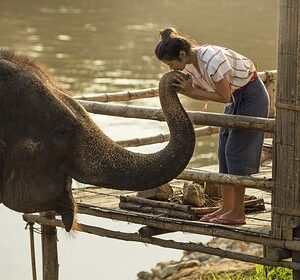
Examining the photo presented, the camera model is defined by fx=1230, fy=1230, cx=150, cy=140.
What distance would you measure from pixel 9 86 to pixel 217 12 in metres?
17.3

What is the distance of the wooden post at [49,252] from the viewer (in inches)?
228

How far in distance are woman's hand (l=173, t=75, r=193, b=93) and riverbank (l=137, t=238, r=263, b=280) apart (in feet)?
10.7

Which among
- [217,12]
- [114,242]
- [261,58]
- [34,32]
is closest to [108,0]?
[217,12]

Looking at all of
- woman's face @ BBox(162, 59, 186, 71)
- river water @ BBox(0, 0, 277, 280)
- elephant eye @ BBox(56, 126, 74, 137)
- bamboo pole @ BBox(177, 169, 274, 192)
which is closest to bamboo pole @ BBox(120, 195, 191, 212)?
bamboo pole @ BBox(177, 169, 274, 192)

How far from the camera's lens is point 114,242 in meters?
9.82

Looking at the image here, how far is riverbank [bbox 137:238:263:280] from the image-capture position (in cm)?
788

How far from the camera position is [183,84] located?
4.16m

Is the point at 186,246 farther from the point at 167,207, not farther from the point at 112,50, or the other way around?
the point at 112,50

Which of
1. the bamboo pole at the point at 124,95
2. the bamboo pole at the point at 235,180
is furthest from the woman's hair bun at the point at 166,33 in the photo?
the bamboo pole at the point at 124,95

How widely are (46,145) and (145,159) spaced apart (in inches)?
13.7

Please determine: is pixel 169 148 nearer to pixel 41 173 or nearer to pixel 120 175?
pixel 120 175

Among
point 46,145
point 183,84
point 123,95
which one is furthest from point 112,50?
point 46,145

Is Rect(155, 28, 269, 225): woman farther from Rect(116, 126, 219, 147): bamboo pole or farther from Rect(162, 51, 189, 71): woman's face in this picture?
Rect(116, 126, 219, 147): bamboo pole

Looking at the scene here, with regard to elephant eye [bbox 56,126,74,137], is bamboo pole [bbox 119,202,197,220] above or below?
below
